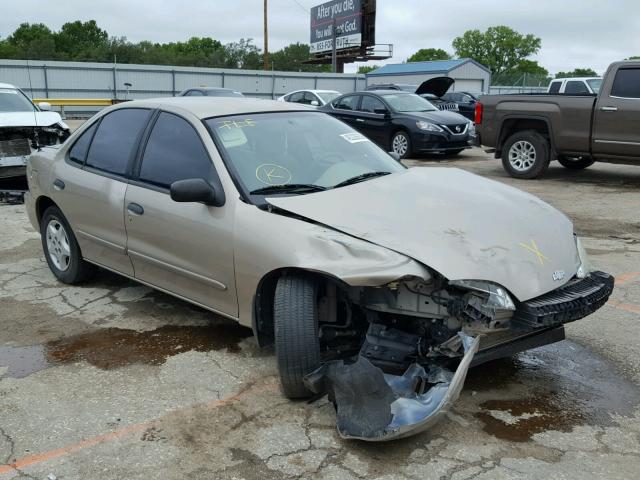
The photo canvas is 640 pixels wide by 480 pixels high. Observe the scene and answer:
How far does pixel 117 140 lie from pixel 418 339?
2.83 meters

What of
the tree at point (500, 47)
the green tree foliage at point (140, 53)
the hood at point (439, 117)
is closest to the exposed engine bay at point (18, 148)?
the hood at point (439, 117)

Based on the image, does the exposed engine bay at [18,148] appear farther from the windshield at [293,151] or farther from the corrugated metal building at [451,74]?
the corrugated metal building at [451,74]

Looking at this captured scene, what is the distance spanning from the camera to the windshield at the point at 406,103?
47.4ft

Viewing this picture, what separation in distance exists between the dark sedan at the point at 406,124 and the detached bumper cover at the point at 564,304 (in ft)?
34.0

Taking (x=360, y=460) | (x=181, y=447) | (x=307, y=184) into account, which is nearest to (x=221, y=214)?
(x=307, y=184)

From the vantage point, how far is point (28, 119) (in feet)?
31.7

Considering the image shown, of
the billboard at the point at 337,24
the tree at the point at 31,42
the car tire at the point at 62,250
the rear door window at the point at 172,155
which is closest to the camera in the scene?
the rear door window at the point at 172,155

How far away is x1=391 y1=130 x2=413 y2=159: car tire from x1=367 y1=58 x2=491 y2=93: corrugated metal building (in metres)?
27.3

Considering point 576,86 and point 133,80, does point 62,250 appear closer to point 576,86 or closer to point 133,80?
point 576,86

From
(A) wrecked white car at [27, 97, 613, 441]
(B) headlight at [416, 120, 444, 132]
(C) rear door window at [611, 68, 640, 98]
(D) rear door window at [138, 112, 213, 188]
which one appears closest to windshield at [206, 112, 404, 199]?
(A) wrecked white car at [27, 97, 613, 441]

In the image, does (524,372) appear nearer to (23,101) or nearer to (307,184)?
(307,184)

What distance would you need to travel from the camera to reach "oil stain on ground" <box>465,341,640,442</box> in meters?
3.29

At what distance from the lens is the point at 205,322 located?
4.67 m

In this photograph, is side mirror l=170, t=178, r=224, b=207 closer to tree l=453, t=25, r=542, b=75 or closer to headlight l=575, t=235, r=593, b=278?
headlight l=575, t=235, r=593, b=278
